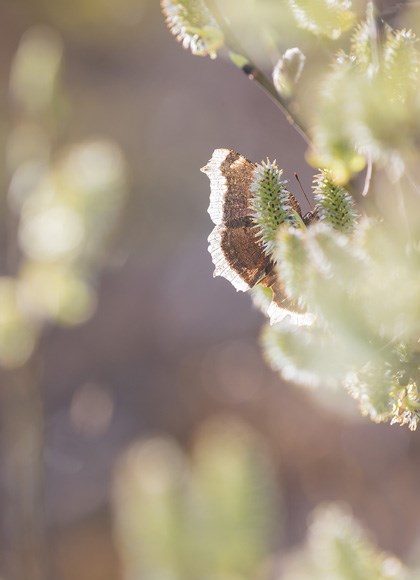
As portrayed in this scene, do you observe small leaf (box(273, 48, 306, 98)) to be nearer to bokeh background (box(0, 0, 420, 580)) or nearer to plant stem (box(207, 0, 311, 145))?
plant stem (box(207, 0, 311, 145))

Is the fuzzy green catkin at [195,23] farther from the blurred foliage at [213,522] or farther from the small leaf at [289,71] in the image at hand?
the blurred foliage at [213,522]

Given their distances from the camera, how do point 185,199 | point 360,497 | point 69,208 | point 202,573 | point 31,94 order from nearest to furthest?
point 202,573
point 69,208
point 31,94
point 360,497
point 185,199

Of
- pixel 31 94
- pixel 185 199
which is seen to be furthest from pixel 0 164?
pixel 31 94

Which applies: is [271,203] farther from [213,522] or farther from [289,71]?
[213,522]

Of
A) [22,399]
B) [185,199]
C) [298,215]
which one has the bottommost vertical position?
[298,215]

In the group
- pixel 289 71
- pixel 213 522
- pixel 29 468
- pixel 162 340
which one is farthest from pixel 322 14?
pixel 162 340

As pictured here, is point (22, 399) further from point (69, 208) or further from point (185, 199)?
point (185, 199)
